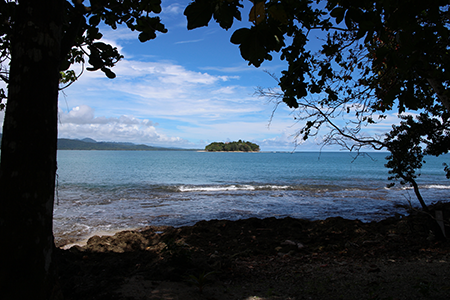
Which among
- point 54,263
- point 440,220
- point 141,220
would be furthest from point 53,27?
point 141,220

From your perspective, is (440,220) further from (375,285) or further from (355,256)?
(375,285)

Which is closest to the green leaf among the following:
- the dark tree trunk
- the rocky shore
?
the dark tree trunk

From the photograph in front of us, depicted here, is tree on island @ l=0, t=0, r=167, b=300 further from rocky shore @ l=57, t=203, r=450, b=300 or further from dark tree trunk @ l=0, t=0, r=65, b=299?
rocky shore @ l=57, t=203, r=450, b=300

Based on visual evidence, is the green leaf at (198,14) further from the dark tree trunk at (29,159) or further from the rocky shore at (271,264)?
the rocky shore at (271,264)

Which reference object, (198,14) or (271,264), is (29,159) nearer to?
(198,14)

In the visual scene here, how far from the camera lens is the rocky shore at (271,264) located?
3.75 m

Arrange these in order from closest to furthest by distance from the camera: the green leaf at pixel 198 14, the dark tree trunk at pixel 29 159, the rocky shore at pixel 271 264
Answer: the green leaf at pixel 198 14 → the dark tree trunk at pixel 29 159 → the rocky shore at pixel 271 264

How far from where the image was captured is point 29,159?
2.29 meters

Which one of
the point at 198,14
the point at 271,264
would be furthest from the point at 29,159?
the point at 271,264

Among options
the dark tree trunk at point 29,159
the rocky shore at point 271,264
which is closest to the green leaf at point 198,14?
the dark tree trunk at point 29,159

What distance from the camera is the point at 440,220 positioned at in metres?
6.02

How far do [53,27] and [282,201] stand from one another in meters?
16.4

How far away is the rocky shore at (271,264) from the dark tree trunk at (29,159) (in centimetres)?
119

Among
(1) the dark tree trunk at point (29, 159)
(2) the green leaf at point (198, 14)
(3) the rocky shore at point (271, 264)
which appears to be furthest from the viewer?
(3) the rocky shore at point (271, 264)
